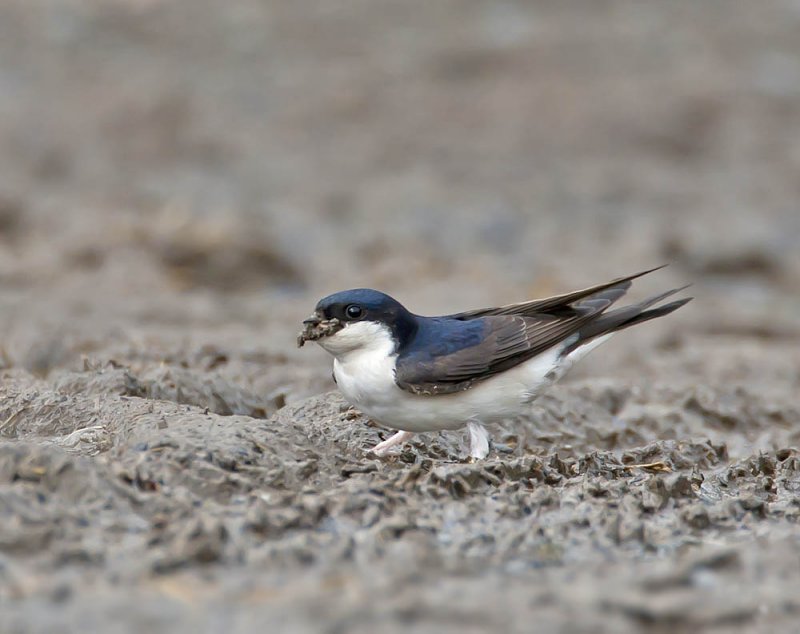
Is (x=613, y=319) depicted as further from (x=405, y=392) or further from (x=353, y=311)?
(x=353, y=311)

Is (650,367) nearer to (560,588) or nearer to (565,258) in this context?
(565,258)

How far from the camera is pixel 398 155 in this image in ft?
37.1

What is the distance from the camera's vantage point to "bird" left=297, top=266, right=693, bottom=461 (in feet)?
14.2

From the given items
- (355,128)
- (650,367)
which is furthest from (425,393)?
(355,128)

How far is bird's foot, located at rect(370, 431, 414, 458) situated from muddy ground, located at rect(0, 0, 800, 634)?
7 cm

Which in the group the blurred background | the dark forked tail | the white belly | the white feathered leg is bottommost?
the white feathered leg

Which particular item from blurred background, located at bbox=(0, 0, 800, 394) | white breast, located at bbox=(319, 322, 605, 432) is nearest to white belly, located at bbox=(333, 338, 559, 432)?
white breast, located at bbox=(319, 322, 605, 432)

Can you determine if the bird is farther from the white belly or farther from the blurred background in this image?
the blurred background

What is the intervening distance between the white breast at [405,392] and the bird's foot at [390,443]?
0.10m

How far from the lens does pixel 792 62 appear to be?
1250 centimetres

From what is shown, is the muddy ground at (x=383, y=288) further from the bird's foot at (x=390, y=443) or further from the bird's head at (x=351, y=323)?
the bird's head at (x=351, y=323)

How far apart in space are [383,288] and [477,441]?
4809 millimetres

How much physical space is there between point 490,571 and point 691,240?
764cm

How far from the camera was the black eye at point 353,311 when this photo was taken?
442 centimetres
